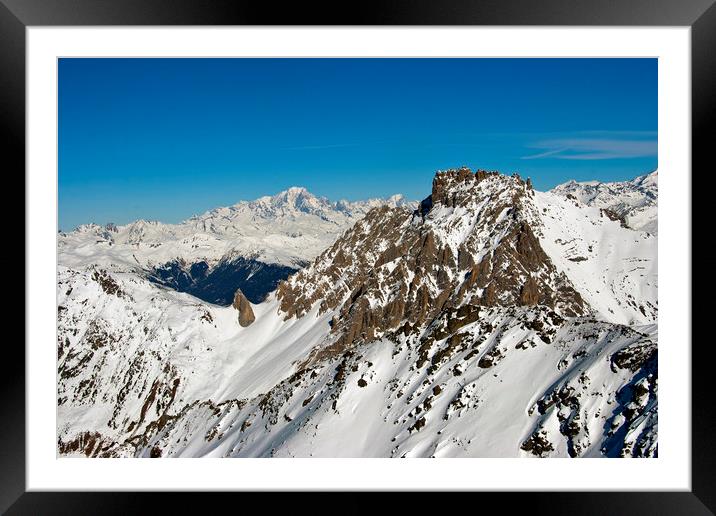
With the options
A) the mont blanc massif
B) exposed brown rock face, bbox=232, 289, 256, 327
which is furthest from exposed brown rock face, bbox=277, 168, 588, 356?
exposed brown rock face, bbox=232, 289, 256, 327

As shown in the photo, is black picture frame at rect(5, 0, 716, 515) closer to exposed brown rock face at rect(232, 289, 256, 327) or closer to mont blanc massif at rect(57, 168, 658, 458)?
mont blanc massif at rect(57, 168, 658, 458)
